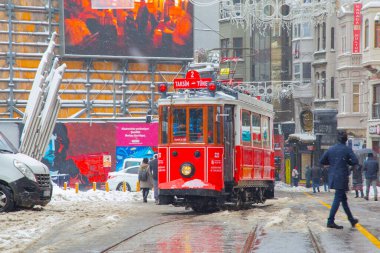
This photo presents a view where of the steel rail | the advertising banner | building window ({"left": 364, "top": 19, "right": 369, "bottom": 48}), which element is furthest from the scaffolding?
the steel rail

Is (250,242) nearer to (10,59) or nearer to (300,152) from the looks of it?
(10,59)

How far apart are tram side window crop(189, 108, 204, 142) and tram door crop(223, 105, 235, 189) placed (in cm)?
58

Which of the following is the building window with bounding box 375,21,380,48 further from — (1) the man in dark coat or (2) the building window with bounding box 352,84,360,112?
(1) the man in dark coat

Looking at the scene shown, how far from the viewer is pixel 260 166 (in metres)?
28.2

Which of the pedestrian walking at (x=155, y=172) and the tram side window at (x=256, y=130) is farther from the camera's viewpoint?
the pedestrian walking at (x=155, y=172)

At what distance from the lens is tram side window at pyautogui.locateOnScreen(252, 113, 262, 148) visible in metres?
26.9

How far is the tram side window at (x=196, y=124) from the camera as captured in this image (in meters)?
24.2

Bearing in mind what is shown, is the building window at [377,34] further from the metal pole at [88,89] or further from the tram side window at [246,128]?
the tram side window at [246,128]

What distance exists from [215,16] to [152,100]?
41.6 feet

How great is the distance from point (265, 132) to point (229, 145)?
14.8ft

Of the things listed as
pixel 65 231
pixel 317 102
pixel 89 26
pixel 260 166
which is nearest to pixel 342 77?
pixel 317 102

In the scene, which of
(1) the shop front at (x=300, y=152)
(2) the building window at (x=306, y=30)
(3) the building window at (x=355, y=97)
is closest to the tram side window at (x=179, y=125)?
(3) the building window at (x=355, y=97)

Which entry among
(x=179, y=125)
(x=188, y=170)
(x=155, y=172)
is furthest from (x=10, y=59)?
(x=188, y=170)

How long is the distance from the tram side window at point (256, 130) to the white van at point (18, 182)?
5893 mm
